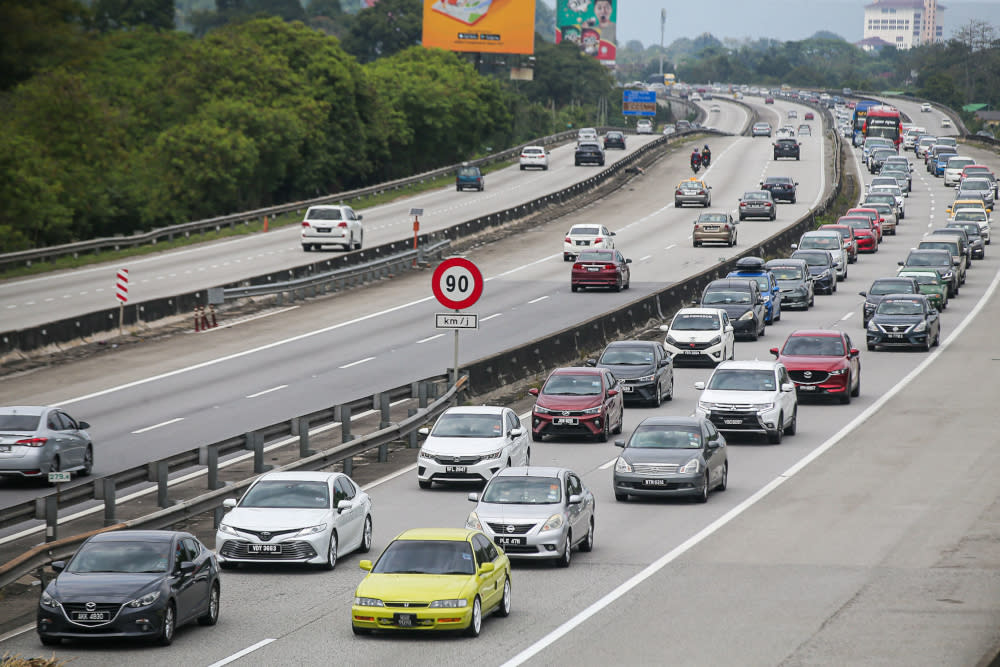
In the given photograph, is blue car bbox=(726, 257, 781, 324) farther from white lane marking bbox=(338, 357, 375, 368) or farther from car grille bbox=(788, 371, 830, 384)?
white lane marking bbox=(338, 357, 375, 368)

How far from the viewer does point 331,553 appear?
20484 mm

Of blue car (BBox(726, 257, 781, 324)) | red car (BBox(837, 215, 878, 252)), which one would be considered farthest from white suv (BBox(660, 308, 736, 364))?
red car (BBox(837, 215, 878, 252))

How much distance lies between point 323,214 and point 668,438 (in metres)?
40.5

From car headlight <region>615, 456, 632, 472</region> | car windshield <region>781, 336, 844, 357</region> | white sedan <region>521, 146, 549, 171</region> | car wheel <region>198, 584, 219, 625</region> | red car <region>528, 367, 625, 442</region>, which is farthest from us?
white sedan <region>521, 146, 549, 171</region>

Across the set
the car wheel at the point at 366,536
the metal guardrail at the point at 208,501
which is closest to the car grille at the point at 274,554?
the metal guardrail at the point at 208,501

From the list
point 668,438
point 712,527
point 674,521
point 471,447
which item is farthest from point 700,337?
point 712,527

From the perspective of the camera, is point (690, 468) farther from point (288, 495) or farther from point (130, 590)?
point (130, 590)

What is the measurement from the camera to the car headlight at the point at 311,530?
20219 millimetres

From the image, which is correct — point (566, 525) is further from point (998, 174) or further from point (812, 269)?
point (998, 174)

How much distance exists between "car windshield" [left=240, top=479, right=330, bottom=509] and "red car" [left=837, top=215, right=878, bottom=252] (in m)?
52.2

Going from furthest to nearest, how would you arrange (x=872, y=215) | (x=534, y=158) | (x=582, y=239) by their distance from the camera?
1. (x=534, y=158)
2. (x=872, y=215)
3. (x=582, y=239)

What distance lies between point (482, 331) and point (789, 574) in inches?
1084

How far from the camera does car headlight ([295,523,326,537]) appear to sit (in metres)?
20.2

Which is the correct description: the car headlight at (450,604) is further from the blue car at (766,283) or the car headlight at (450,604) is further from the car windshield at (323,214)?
the car windshield at (323,214)
